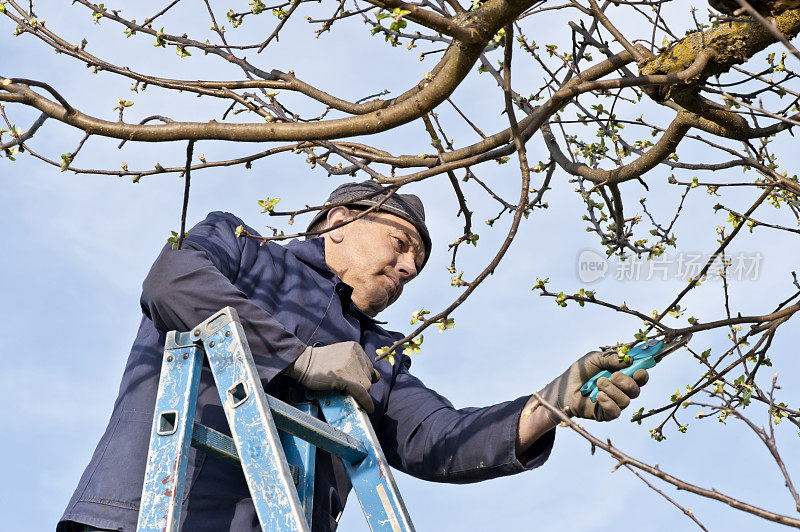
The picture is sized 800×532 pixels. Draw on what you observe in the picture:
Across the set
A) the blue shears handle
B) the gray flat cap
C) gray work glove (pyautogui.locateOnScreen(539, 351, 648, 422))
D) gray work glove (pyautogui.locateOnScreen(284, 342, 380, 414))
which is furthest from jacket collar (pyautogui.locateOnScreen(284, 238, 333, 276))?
the blue shears handle

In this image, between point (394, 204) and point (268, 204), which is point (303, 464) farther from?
point (394, 204)

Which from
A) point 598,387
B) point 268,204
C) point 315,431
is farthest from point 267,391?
point 598,387

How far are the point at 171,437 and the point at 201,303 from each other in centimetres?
50

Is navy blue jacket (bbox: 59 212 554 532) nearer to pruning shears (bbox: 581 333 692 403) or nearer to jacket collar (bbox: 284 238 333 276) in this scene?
jacket collar (bbox: 284 238 333 276)

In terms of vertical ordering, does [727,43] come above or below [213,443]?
above

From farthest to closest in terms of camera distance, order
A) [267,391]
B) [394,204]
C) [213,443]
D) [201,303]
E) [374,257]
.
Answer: [394,204] → [374,257] → [267,391] → [201,303] → [213,443]

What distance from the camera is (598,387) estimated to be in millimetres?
2809

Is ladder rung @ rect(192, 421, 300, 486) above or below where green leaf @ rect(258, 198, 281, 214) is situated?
below

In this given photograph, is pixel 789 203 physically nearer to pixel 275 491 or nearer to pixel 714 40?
pixel 714 40

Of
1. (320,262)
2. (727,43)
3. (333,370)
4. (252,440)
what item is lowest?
(252,440)

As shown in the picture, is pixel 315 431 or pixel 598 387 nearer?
pixel 315 431

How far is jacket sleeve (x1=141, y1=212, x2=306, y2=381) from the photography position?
8.95 feet

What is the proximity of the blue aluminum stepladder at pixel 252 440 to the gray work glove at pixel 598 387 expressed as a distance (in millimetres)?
710

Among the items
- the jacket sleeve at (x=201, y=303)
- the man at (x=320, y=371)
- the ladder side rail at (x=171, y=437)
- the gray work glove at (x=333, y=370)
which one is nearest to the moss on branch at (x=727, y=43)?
the man at (x=320, y=371)
